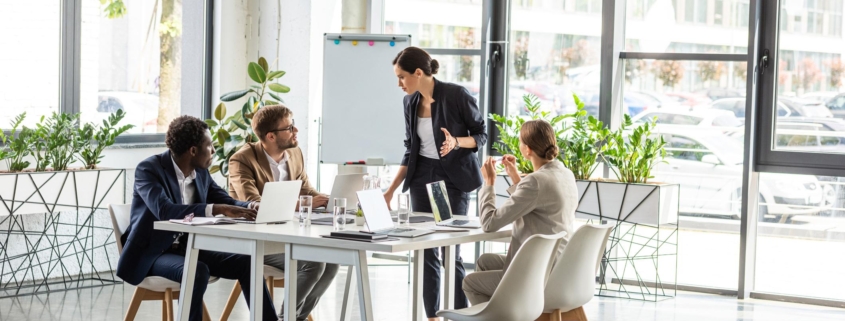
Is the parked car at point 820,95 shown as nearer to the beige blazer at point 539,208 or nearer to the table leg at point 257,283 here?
the beige blazer at point 539,208

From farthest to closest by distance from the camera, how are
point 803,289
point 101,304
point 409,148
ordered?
point 803,289 < point 101,304 < point 409,148

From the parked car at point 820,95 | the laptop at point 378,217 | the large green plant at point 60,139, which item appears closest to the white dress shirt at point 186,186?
the laptop at point 378,217

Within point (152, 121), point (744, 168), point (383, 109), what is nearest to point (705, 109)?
point (744, 168)

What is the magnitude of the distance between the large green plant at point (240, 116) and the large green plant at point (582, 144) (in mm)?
2041

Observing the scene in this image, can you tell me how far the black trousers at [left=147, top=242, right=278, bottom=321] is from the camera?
13.3 ft

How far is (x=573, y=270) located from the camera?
3.75m

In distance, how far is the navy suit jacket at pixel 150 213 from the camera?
4098 millimetres

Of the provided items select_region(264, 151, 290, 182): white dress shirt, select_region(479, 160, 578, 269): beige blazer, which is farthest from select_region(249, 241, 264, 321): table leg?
select_region(264, 151, 290, 182): white dress shirt

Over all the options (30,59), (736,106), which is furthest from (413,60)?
(30,59)

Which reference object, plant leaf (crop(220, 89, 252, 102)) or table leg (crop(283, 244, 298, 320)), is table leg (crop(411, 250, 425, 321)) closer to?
table leg (crop(283, 244, 298, 320))

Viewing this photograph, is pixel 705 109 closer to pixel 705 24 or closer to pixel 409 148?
pixel 705 24

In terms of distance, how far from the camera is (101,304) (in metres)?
5.72

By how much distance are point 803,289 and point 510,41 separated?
2604 millimetres

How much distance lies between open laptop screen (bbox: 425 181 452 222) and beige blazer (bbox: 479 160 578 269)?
313 millimetres
